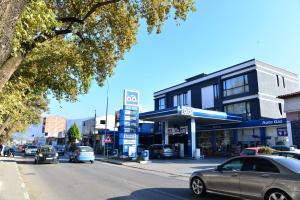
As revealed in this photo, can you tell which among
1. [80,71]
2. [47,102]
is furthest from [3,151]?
[80,71]

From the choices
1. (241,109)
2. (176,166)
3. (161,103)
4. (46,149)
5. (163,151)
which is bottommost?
(176,166)

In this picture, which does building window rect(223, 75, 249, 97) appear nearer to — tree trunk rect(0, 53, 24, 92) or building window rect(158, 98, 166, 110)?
building window rect(158, 98, 166, 110)

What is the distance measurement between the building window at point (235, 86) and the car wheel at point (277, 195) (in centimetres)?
3056

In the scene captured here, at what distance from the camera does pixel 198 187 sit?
10.4 m

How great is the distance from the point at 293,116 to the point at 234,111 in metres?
11.8

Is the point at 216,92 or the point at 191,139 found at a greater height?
the point at 216,92

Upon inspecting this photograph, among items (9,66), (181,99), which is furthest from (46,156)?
(181,99)

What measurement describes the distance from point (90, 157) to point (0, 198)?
18.5 m

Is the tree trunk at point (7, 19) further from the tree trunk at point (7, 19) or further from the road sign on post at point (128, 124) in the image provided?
the road sign on post at point (128, 124)

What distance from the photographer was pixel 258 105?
3575cm

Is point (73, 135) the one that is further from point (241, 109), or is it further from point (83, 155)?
point (83, 155)

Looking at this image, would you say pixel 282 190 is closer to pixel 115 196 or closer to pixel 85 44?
pixel 115 196

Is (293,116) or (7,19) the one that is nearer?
(7,19)

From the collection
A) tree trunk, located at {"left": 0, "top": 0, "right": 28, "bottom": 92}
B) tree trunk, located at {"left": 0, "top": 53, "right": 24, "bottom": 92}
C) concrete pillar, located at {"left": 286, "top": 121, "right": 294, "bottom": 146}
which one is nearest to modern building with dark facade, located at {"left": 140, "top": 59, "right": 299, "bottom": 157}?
concrete pillar, located at {"left": 286, "top": 121, "right": 294, "bottom": 146}
